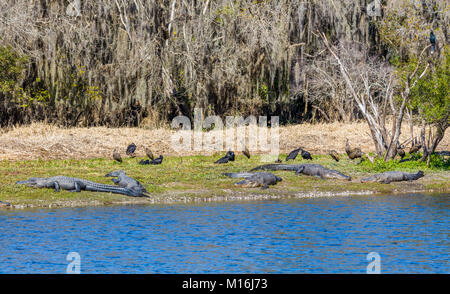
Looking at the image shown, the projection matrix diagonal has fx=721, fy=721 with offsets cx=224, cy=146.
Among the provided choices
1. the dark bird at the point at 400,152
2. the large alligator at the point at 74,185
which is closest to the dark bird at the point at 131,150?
the large alligator at the point at 74,185

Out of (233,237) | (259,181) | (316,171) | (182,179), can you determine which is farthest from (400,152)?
(233,237)

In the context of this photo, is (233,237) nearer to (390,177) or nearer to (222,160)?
(390,177)

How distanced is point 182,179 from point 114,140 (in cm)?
877

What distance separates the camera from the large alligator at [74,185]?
69.0 ft

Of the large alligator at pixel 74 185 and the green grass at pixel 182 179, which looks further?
the large alligator at pixel 74 185

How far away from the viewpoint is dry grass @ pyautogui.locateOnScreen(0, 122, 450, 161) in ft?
93.0

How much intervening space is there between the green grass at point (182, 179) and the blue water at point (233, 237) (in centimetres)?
116

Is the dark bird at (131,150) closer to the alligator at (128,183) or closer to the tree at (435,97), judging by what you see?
the alligator at (128,183)

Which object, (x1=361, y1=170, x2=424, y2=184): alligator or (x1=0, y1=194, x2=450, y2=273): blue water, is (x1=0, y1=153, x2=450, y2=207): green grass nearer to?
(x1=361, y1=170, x2=424, y2=184): alligator

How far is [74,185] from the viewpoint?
21016mm

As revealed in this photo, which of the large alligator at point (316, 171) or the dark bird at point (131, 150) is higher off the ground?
the dark bird at point (131, 150)

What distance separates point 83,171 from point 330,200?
27.8 ft

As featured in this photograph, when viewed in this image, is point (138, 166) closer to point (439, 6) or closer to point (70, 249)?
point (70, 249)
